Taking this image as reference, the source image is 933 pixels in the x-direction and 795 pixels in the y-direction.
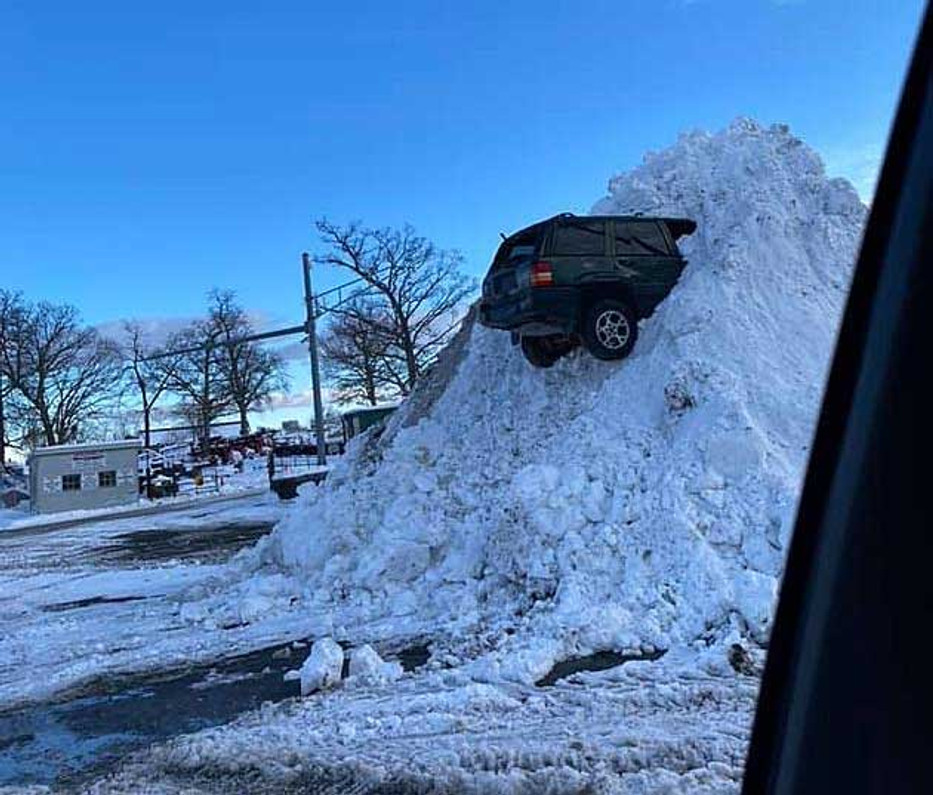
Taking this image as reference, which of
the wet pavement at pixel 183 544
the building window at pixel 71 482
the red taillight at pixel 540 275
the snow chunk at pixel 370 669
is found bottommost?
the wet pavement at pixel 183 544

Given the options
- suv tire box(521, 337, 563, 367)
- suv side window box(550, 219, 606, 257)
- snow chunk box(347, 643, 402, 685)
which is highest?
suv side window box(550, 219, 606, 257)

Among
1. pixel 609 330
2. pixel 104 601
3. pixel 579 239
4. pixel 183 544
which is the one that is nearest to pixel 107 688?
pixel 104 601

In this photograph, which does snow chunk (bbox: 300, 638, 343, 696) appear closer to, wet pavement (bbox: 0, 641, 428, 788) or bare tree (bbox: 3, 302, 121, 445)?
wet pavement (bbox: 0, 641, 428, 788)

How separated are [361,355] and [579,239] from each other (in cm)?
4309

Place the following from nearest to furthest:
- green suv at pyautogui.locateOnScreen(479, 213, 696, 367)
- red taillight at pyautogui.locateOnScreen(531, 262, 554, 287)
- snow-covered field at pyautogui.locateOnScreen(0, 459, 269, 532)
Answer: red taillight at pyautogui.locateOnScreen(531, 262, 554, 287)
green suv at pyautogui.locateOnScreen(479, 213, 696, 367)
snow-covered field at pyautogui.locateOnScreen(0, 459, 269, 532)

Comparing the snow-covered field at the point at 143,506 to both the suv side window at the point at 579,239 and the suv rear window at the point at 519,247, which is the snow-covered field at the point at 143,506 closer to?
the suv rear window at the point at 519,247

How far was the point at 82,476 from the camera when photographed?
33.4 metres

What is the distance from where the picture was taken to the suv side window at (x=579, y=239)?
10516 millimetres

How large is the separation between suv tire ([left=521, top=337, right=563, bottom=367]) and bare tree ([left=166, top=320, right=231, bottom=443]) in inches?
2380

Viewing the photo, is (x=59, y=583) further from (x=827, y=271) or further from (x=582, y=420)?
(x=827, y=271)

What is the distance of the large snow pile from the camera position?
7.23m

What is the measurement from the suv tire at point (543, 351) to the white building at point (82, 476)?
2692cm

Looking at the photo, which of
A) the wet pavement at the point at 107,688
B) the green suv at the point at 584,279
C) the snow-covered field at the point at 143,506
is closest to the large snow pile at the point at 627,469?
the green suv at the point at 584,279

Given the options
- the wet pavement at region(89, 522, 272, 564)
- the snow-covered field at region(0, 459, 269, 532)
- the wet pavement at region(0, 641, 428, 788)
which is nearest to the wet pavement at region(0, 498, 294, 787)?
the wet pavement at region(0, 641, 428, 788)
